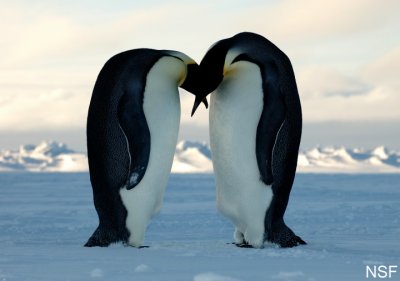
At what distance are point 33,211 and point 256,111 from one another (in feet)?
26.8

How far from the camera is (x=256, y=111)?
6.42 meters

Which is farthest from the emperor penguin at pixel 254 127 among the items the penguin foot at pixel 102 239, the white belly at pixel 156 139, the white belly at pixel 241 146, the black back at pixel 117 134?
the penguin foot at pixel 102 239

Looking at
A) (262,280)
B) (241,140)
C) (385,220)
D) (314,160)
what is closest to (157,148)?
(241,140)

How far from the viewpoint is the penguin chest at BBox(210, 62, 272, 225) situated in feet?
21.1

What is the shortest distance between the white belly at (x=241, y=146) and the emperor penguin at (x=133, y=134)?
1.32ft

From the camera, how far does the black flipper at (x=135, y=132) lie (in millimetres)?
6250

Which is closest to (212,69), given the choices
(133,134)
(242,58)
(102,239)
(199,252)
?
(242,58)

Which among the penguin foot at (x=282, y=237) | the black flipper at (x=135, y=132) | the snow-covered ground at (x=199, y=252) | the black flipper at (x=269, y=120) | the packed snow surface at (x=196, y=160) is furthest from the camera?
the packed snow surface at (x=196, y=160)

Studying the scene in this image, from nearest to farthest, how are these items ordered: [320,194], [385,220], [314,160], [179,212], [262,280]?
[262,280]
[385,220]
[179,212]
[320,194]
[314,160]

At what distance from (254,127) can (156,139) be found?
0.87 metres

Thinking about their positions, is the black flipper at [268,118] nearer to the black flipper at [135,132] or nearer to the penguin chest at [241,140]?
the penguin chest at [241,140]

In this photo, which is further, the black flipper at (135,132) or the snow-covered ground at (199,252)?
the black flipper at (135,132)

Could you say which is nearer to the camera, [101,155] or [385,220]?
[101,155]

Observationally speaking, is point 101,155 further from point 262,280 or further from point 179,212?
point 179,212
